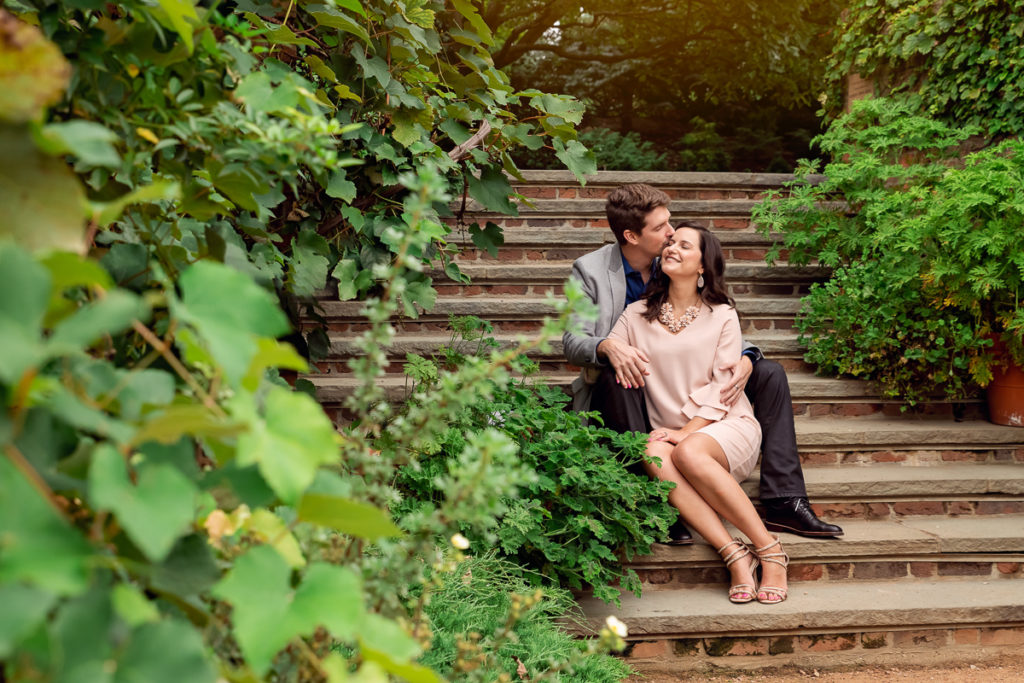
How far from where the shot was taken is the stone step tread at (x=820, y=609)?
8.82 feet

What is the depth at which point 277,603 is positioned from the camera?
1.44 ft

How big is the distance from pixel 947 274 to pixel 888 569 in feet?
4.52

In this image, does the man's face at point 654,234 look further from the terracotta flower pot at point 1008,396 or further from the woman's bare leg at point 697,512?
the terracotta flower pot at point 1008,396

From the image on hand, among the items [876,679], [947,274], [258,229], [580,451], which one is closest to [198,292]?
[258,229]

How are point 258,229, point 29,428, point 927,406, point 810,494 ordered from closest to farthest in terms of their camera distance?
point 29,428 → point 258,229 → point 810,494 → point 927,406

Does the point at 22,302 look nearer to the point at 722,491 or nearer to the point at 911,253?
the point at 722,491

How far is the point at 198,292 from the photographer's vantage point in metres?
0.44

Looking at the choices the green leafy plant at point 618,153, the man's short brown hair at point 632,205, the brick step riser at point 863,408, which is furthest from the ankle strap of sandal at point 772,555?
the green leafy plant at point 618,153

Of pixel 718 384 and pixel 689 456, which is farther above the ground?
pixel 718 384

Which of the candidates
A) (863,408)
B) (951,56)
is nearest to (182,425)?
(863,408)

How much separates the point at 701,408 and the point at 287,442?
9.14 ft

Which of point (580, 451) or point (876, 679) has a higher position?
point (580, 451)

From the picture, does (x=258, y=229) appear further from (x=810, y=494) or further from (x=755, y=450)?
(x=810, y=494)

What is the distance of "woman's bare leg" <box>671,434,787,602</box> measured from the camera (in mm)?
2809
